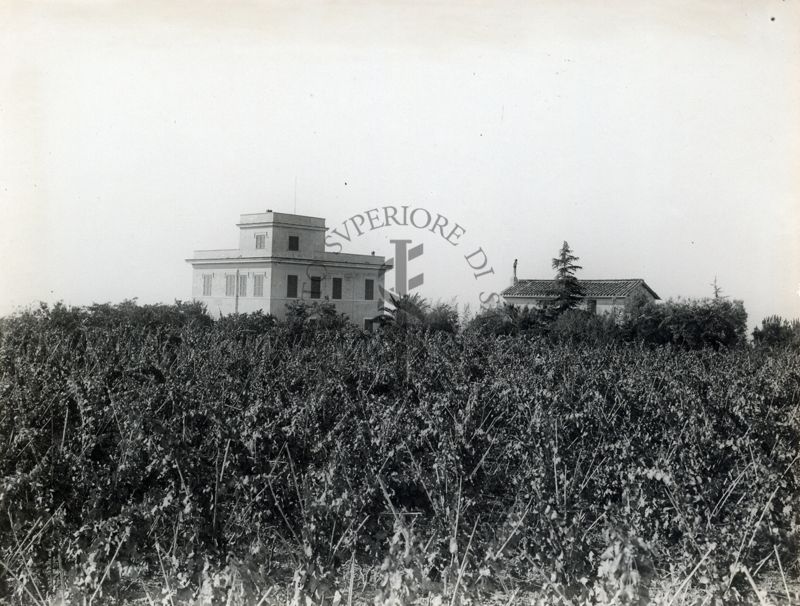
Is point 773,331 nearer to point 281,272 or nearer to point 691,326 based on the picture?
point 691,326

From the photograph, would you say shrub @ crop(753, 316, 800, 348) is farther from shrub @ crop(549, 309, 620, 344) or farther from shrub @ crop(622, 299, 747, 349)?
shrub @ crop(549, 309, 620, 344)

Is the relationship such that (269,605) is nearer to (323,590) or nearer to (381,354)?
(323,590)

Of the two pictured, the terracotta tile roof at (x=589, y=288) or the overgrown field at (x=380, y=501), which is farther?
the terracotta tile roof at (x=589, y=288)

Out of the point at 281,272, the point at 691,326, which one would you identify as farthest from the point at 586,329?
the point at 281,272

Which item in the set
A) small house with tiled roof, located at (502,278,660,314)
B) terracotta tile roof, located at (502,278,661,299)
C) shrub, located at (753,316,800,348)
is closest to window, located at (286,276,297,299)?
small house with tiled roof, located at (502,278,660,314)

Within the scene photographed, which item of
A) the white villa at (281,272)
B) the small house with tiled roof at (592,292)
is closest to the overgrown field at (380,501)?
the white villa at (281,272)

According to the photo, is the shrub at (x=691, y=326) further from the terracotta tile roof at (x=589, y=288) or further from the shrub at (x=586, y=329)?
the terracotta tile roof at (x=589, y=288)
